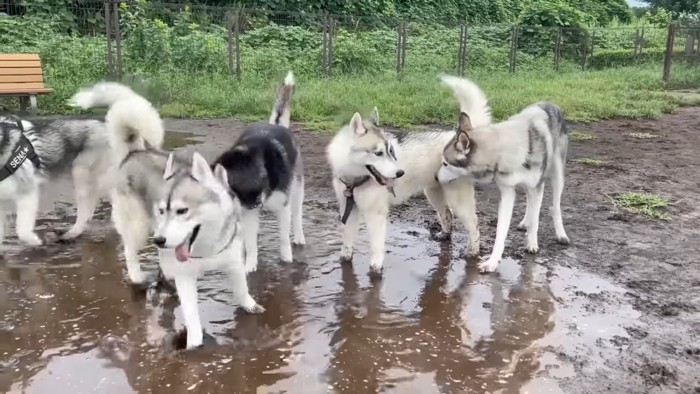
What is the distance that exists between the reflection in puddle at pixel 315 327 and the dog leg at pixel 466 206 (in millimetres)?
253

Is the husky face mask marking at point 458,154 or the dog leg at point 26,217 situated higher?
the husky face mask marking at point 458,154

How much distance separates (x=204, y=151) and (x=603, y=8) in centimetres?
3200

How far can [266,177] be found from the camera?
443 cm

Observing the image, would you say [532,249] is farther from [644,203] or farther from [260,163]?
[260,163]

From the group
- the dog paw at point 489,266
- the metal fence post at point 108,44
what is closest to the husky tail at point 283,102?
the dog paw at point 489,266

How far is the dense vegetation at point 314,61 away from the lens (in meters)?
11.7

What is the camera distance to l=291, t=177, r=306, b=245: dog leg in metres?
5.13

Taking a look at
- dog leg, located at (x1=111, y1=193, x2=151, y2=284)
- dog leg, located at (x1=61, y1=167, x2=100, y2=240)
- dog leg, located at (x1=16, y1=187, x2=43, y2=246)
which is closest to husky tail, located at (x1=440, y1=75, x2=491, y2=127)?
dog leg, located at (x1=111, y1=193, x2=151, y2=284)

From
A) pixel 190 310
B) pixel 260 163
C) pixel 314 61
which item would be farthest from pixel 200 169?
pixel 314 61

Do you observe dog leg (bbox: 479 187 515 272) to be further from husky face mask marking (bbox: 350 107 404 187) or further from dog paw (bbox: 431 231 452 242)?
husky face mask marking (bbox: 350 107 404 187)

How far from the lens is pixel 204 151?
8.24 meters

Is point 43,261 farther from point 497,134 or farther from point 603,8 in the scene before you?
point 603,8

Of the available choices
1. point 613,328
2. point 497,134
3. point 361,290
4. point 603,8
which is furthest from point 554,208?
point 603,8

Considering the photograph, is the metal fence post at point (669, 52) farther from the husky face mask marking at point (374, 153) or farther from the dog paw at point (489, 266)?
the husky face mask marking at point (374, 153)
